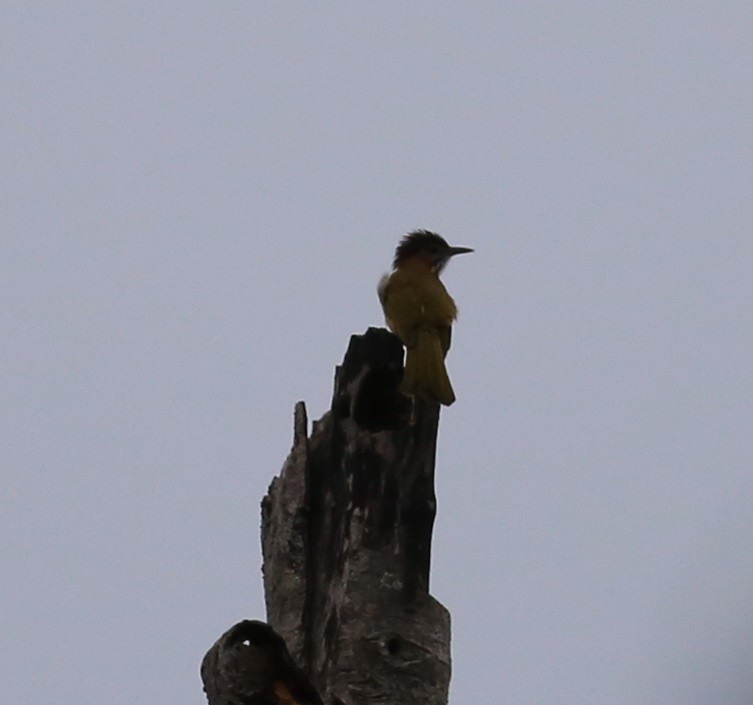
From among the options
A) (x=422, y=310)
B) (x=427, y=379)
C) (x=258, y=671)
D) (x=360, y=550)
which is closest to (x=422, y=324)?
(x=422, y=310)

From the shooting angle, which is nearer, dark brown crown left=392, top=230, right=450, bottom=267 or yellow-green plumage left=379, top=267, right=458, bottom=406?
yellow-green plumage left=379, top=267, right=458, bottom=406

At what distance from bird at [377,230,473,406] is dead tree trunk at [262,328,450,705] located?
0.48ft

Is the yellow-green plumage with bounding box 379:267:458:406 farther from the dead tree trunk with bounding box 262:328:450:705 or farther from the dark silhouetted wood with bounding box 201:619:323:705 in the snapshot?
the dark silhouetted wood with bounding box 201:619:323:705

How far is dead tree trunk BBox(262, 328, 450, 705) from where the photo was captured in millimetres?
5895

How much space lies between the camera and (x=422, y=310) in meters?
7.78

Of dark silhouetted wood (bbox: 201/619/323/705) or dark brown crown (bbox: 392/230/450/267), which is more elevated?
dark brown crown (bbox: 392/230/450/267)

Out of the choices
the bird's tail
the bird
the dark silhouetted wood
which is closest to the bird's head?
the bird

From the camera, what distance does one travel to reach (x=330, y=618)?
6.04 m

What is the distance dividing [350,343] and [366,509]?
852 millimetres

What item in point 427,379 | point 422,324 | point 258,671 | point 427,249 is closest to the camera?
point 258,671

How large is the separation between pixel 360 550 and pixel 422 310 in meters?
2.06

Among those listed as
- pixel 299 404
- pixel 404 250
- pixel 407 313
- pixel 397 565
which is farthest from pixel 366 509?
pixel 404 250

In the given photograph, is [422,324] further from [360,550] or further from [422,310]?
[360,550]

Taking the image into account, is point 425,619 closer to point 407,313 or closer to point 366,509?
point 366,509
